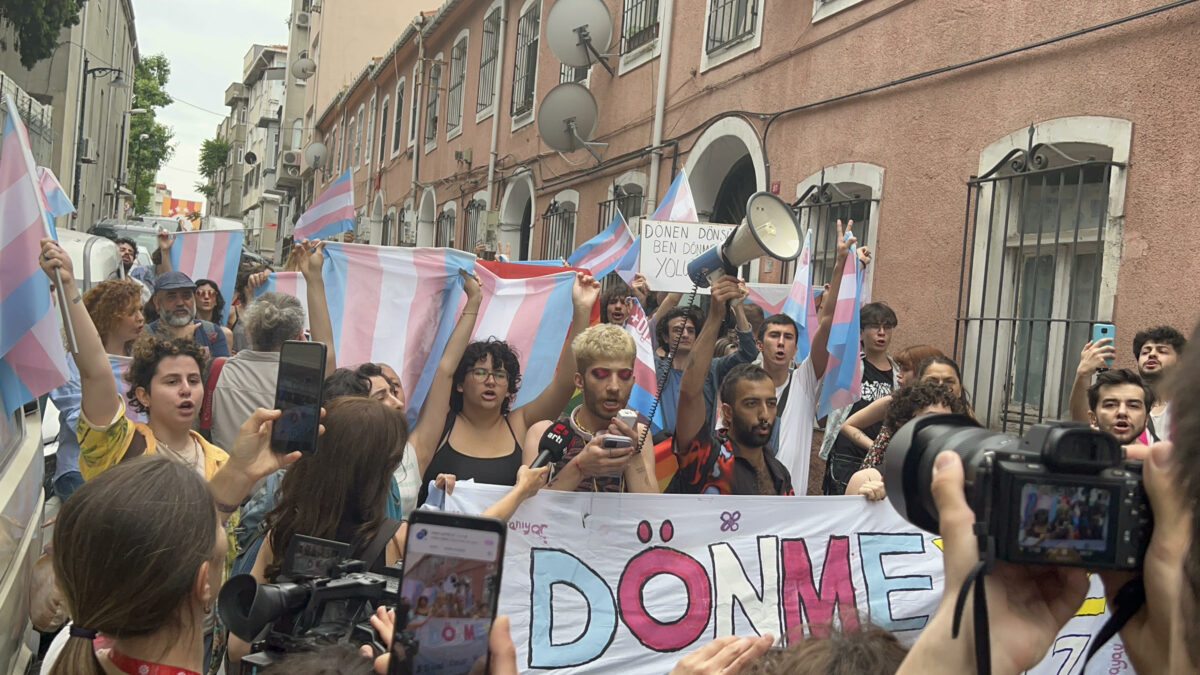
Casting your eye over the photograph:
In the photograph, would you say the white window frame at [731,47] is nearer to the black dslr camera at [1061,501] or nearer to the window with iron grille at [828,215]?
the window with iron grille at [828,215]

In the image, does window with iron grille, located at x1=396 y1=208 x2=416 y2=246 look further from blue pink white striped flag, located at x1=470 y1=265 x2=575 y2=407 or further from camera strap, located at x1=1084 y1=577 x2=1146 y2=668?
camera strap, located at x1=1084 y1=577 x2=1146 y2=668

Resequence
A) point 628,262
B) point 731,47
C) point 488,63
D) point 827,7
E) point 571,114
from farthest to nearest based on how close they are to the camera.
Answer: point 488,63
point 571,114
point 731,47
point 827,7
point 628,262

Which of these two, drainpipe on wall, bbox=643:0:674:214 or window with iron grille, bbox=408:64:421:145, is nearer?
drainpipe on wall, bbox=643:0:674:214

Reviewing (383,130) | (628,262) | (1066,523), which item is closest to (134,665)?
(1066,523)

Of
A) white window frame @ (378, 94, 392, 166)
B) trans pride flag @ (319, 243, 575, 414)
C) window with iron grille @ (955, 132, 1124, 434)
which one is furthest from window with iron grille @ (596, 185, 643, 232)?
white window frame @ (378, 94, 392, 166)

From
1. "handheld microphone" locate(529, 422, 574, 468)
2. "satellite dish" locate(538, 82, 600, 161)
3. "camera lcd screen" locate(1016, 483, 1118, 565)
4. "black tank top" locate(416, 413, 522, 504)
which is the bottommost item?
"black tank top" locate(416, 413, 522, 504)

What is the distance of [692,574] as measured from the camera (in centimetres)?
394

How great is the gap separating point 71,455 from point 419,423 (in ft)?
4.28

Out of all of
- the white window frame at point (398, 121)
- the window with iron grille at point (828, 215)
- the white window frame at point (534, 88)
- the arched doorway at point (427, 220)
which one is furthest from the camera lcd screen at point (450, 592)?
the white window frame at point (398, 121)

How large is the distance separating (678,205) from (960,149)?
6.19 feet

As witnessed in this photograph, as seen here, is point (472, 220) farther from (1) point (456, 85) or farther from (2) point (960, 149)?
(2) point (960, 149)

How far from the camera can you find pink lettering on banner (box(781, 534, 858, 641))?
3.98 m

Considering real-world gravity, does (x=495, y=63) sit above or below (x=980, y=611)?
above

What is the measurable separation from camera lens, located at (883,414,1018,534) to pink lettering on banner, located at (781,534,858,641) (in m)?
2.34
